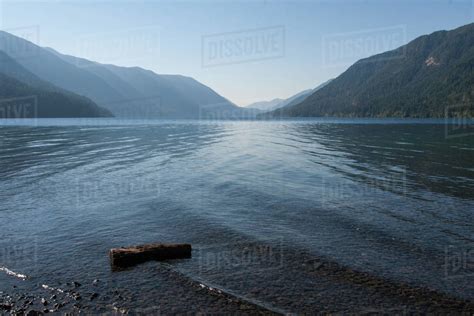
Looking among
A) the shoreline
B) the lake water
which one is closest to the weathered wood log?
the lake water

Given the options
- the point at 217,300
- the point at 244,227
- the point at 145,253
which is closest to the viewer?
the point at 217,300

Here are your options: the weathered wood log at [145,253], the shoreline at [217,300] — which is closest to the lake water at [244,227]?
the shoreline at [217,300]

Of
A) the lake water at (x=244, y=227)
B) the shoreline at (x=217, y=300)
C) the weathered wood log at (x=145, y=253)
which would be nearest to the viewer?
the shoreline at (x=217, y=300)

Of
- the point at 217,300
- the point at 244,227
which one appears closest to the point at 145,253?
the point at 217,300

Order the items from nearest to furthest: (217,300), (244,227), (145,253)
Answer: (217,300), (145,253), (244,227)

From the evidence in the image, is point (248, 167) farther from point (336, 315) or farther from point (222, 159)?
point (336, 315)

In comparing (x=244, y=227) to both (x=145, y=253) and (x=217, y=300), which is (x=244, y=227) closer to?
(x=145, y=253)

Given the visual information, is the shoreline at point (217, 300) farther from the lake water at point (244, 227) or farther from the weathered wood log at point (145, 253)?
the weathered wood log at point (145, 253)

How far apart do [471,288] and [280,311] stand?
7.30 m

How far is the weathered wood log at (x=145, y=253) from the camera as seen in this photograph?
14.3 m

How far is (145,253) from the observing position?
48.2 ft

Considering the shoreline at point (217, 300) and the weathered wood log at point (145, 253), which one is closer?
the shoreline at point (217, 300)

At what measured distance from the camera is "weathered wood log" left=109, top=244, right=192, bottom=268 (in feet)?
46.8

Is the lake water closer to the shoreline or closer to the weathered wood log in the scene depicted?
the shoreline
